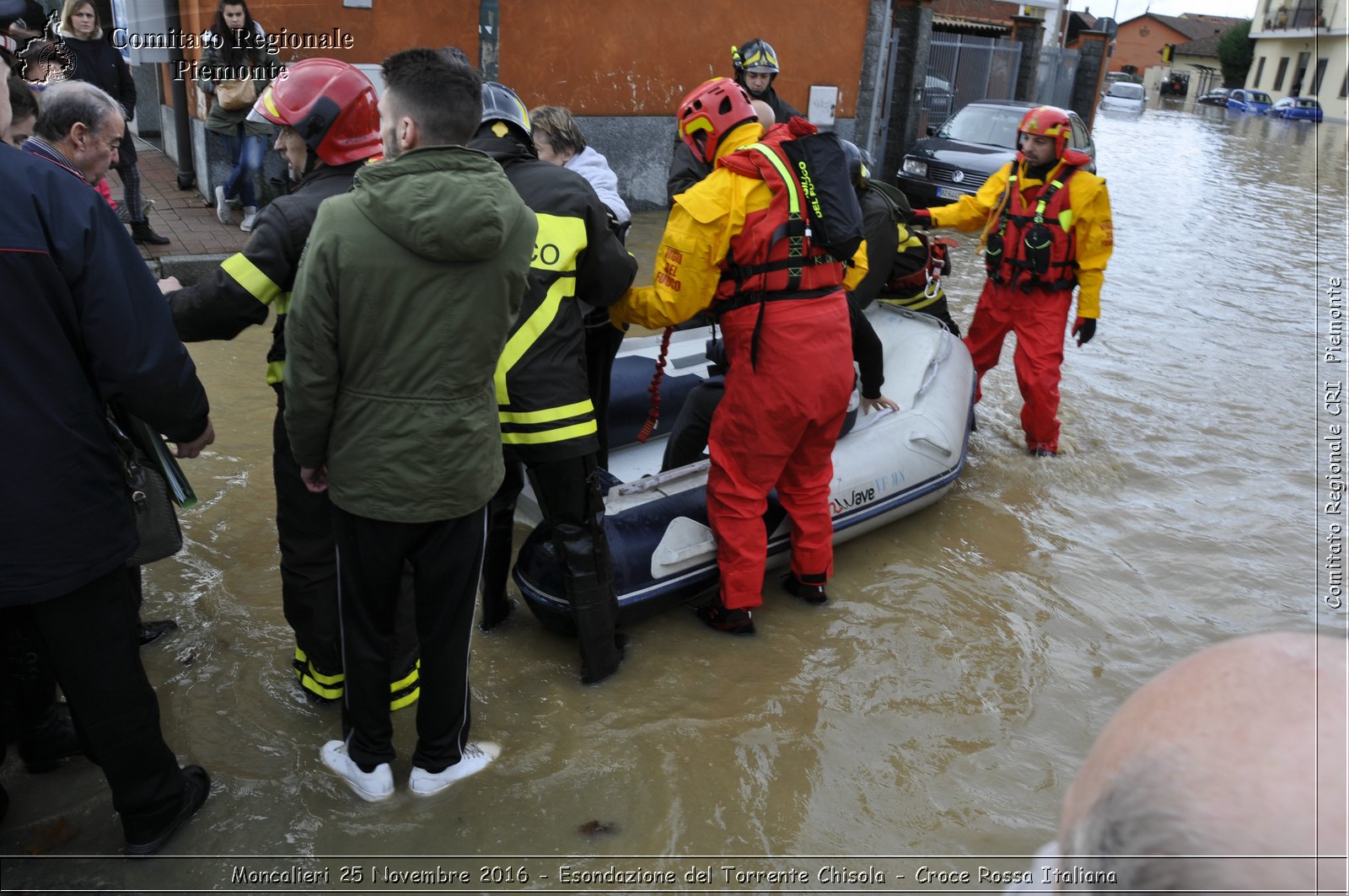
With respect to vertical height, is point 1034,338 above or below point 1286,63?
below

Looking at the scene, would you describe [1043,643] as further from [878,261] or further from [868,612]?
[878,261]

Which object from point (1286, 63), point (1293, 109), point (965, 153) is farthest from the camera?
point (1286, 63)

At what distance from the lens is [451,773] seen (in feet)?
9.48

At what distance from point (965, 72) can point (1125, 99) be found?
2746 cm

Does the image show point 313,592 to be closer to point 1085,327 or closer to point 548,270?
point 548,270

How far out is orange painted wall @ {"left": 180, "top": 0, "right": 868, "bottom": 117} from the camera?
8.84m

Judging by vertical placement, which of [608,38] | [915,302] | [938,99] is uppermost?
[608,38]

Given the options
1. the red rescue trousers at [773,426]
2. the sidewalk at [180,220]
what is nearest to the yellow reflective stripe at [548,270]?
the red rescue trousers at [773,426]

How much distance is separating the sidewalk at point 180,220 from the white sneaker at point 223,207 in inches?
2.0

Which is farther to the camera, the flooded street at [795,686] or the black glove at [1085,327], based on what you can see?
the black glove at [1085,327]

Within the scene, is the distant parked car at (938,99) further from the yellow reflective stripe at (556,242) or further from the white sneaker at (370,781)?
the white sneaker at (370,781)

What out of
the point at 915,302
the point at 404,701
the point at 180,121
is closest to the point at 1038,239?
the point at 915,302

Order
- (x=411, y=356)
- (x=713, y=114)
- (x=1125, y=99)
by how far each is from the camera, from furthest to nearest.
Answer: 1. (x=1125, y=99)
2. (x=713, y=114)
3. (x=411, y=356)

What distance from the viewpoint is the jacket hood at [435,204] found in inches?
88.1
